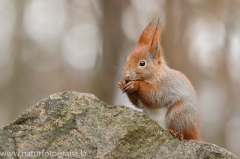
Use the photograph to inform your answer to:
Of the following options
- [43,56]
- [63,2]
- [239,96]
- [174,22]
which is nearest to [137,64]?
[174,22]

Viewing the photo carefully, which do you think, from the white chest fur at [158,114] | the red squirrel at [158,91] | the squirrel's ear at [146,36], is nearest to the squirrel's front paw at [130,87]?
the red squirrel at [158,91]

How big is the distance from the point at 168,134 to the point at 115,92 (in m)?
4.38

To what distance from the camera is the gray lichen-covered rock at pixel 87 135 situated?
3146 mm

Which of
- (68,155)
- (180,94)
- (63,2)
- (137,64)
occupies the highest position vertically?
(63,2)

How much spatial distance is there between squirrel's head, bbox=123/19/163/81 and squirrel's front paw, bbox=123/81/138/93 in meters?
0.08

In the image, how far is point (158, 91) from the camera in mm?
4109

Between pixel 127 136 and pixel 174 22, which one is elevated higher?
pixel 174 22

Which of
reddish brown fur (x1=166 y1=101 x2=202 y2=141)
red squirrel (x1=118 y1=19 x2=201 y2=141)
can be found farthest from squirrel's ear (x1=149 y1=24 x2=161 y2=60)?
reddish brown fur (x1=166 y1=101 x2=202 y2=141)

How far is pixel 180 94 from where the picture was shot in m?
4.12

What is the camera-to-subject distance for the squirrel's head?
414 centimetres

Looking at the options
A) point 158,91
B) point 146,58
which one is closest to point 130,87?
point 158,91

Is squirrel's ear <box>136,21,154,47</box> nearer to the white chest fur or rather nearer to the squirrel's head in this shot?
the squirrel's head

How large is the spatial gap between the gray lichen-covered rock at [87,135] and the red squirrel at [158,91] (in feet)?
1.63

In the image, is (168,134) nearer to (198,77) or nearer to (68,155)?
(68,155)
